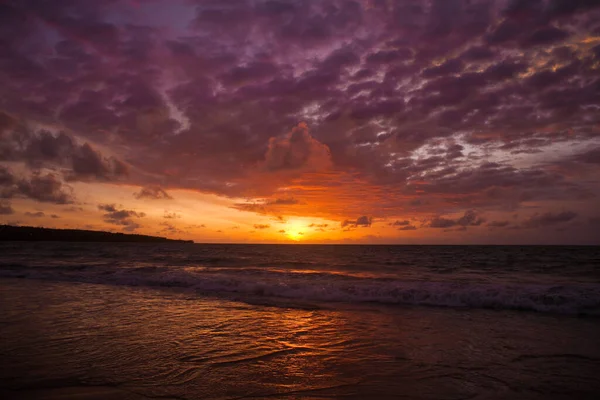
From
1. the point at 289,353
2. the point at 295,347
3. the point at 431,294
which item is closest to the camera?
the point at 289,353

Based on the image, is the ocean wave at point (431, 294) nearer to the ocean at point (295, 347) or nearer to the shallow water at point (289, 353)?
the ocean at point (295, 347)

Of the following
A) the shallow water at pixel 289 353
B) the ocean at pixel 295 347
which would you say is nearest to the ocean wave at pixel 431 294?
the ocean at pixel 295 347

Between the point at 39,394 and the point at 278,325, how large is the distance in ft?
18.2

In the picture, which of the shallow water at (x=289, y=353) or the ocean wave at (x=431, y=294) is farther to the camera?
the ocean wave at (x=431, y=294)

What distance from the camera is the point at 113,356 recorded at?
240 inches

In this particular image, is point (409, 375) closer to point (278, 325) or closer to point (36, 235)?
point (278, 325)

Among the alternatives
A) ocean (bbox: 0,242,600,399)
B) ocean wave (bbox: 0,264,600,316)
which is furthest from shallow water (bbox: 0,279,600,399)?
ocean wave (bbox: 0,264,600,316)

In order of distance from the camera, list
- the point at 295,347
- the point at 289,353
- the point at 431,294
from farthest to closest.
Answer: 1. the point at 431,294
2. the point at 295,347
3. the point at 289,353

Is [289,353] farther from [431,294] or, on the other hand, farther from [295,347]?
[431,294]

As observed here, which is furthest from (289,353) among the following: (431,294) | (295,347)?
(431,294)

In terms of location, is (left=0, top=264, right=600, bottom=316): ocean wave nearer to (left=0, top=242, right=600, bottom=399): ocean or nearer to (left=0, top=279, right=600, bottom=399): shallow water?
(left=0, top=242, right=600, bottom=399): ocean

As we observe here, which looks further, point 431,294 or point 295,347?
point 431,294

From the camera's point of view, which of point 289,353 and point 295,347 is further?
point 295,347

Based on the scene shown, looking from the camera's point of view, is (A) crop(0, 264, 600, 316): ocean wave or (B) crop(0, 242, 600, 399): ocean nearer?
(B) crop(0, 242, 600, 399): ocean
